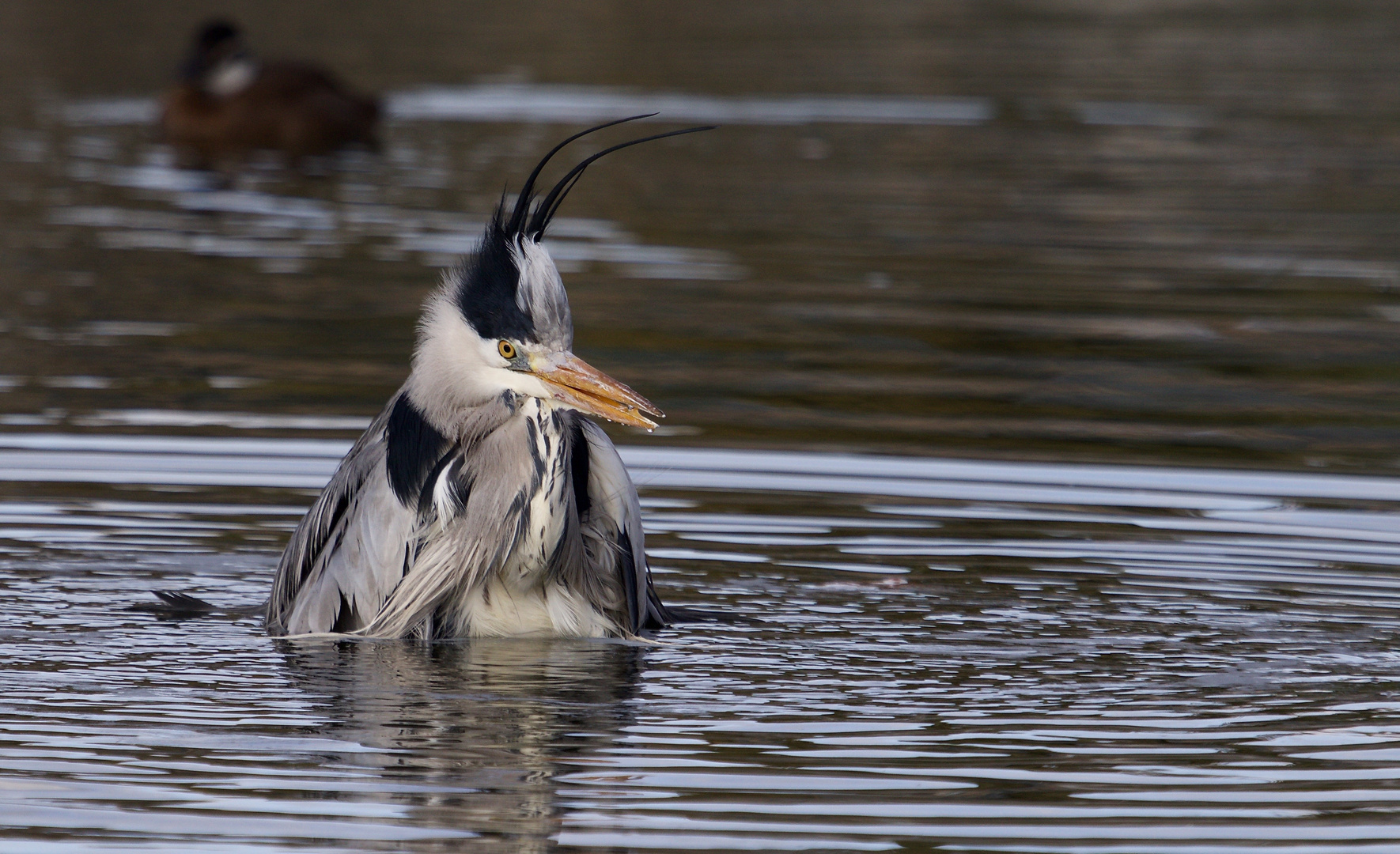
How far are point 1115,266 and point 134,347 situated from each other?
6089 millimetres

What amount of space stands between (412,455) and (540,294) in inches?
23.4

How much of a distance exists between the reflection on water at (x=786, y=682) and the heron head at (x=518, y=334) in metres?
0.74

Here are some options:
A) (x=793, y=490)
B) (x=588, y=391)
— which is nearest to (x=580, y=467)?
(x=588, y=391)

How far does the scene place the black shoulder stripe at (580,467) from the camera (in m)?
6.43

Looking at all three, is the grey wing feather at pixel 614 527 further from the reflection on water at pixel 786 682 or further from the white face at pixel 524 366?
the white face at pixel 524 366

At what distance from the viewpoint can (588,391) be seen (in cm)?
606

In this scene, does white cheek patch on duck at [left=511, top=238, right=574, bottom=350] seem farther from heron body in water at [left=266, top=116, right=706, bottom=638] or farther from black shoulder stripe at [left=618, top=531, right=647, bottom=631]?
black shoulder stripe at [left=618, top=531, right=647, bottom=631]

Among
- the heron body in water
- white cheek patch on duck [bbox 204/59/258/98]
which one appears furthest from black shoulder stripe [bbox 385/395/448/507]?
white cheek patch on duck [bbox 204/59/258/98]

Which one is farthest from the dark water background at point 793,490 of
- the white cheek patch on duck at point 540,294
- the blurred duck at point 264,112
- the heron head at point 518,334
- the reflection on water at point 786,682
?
the white cheek patch on duck at point 540,294

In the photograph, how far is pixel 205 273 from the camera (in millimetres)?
13453

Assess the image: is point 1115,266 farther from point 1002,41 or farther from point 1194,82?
point 1002,41

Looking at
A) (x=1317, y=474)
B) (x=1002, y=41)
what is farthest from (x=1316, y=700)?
(x=1002, y=41)

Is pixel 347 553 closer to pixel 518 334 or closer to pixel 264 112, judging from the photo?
pixel 518 334

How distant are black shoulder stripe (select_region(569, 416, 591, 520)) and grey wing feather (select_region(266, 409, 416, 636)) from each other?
0.50 meters
